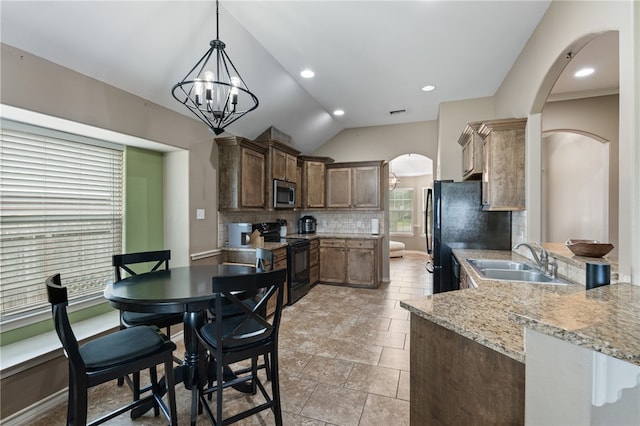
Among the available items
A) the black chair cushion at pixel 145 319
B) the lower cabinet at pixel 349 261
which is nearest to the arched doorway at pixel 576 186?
the lower cabinet at pixel 349 261

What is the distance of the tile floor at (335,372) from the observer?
1.96 meters

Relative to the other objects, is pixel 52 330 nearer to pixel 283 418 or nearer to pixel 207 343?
pixel 207 343

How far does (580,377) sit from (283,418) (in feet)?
5.98

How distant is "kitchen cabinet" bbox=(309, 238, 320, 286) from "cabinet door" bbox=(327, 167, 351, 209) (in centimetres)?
91

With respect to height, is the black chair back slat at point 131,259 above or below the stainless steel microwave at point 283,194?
below

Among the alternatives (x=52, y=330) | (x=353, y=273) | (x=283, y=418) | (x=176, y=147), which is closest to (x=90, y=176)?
(x=176, y=147)

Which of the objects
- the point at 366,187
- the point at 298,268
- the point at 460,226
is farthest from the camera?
the point at 366,187

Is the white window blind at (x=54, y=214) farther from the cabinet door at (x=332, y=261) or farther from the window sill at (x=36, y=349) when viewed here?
the cabinet door at (x=332, y=261)

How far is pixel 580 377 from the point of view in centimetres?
73

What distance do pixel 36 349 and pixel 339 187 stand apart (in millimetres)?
4636

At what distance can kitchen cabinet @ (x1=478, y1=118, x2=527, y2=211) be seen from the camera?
282 centimetres

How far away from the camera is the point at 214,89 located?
3.02 metres

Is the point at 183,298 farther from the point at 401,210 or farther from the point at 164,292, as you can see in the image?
the point at 401,210

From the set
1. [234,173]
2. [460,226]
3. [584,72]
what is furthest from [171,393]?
[584,72]
